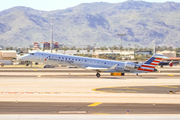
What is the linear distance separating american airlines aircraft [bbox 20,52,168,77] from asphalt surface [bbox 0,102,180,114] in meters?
21.7

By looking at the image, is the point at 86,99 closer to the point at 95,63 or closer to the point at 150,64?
the point at 95,63

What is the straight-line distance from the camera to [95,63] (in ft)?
152

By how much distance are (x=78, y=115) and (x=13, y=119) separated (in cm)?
485

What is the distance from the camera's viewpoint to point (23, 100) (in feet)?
81.9

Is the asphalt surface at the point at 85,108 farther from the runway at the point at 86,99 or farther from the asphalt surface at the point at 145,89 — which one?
the asphalt surface at the point at 145,89

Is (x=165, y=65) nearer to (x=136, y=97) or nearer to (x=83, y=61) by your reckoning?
(x=83, y=61)

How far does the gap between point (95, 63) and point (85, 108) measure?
24.3m

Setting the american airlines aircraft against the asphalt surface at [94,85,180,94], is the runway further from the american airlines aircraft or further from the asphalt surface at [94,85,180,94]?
the american airlines aircraft

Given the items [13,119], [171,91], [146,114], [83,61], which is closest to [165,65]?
[83,61]

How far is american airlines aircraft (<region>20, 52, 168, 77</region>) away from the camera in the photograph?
45.7 metres

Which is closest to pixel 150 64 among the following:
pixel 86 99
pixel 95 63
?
pixel 95 63

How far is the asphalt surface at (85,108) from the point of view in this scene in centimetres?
2123

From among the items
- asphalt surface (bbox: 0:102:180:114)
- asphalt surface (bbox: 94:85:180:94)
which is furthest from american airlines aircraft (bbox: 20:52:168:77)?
asphalt surface (bbox: 0:102:180:114)

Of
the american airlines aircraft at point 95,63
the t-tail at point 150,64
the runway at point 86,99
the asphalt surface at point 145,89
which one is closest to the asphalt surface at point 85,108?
the runway at point 86,99
